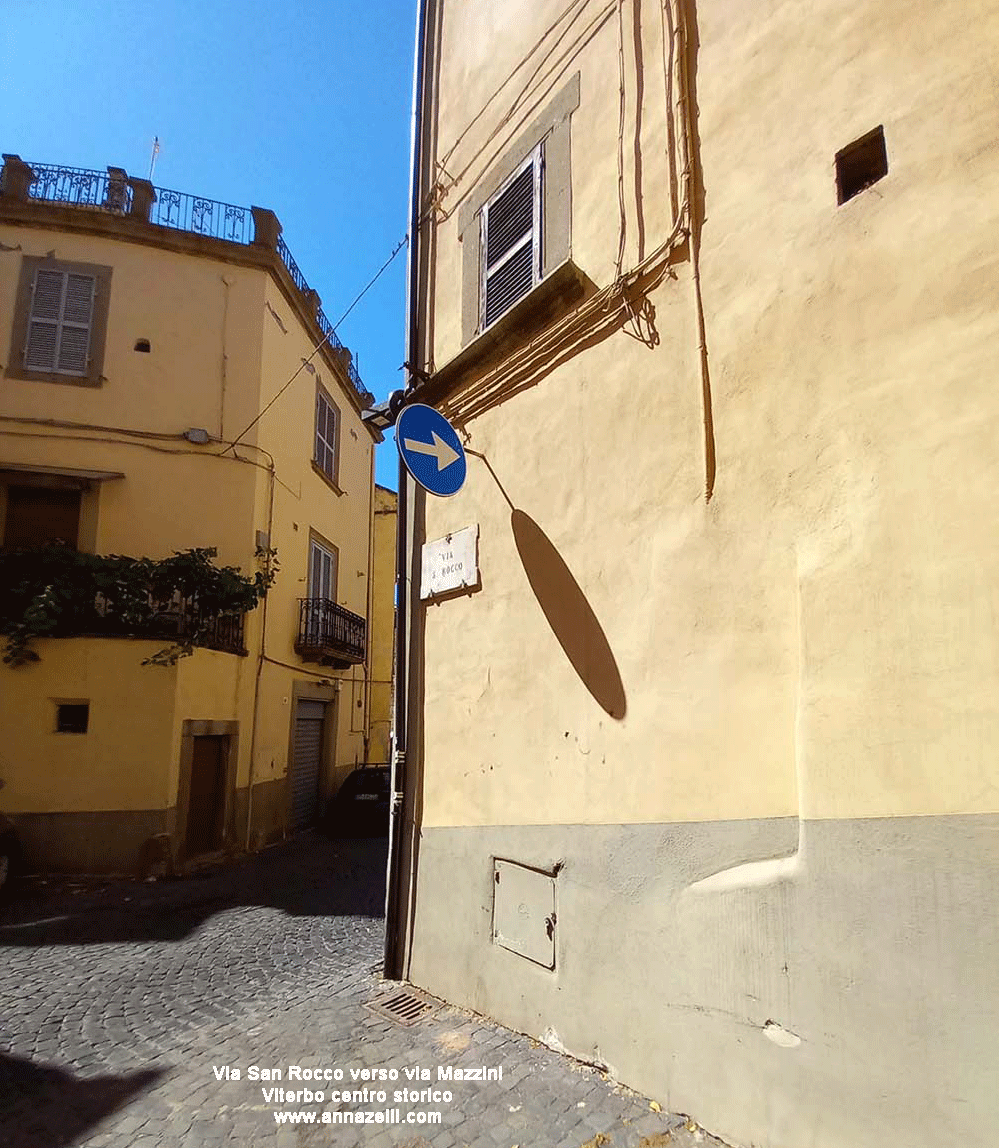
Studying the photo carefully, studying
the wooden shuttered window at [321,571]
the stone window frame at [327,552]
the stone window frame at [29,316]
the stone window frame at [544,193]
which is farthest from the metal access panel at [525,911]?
the wooden shuttered window at [321,571]

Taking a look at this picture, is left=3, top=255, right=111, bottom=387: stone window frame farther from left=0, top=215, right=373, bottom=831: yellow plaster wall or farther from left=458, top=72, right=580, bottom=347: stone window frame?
left=458, top=72, right=580, bottom=347: stone window frame

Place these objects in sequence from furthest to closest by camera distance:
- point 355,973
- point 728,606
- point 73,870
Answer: point 73,870
point 355,973
point 728,606

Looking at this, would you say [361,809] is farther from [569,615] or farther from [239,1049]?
[569,615]

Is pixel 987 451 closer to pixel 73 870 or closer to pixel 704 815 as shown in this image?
pixel 704 815

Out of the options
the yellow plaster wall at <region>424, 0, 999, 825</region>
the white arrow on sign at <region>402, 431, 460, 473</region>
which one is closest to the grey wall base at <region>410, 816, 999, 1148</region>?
the yellow plaster wall at <region>424, 0, 999, 825</region>

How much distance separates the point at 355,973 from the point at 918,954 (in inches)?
175

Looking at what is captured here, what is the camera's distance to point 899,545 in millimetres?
2889

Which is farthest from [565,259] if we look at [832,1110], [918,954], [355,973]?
[355,973]

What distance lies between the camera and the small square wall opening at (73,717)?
1009 centimetres

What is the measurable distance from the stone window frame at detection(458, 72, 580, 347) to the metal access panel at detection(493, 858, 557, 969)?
3.75 meters

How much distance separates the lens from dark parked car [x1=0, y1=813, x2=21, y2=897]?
29.6 ft

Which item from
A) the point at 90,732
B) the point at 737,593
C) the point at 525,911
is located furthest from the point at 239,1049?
the point at 90,732

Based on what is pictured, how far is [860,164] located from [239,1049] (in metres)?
5.79

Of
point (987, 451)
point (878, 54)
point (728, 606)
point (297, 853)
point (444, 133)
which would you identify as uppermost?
point (444, 133)
